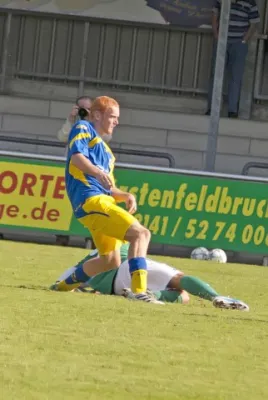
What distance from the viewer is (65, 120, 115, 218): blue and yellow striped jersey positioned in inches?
419

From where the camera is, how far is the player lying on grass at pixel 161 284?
1059cm

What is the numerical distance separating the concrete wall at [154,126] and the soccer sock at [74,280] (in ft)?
35.7

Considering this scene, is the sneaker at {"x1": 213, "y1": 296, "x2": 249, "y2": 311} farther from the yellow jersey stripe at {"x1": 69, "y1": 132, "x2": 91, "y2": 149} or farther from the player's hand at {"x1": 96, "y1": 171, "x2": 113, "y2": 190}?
the yellow jersey stripe at {"x1": 69, "y1": 132, "x2": 91, "y2": 149}

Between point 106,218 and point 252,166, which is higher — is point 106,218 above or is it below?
above

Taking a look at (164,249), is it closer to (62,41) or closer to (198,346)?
(62,41)

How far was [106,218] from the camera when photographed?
10.6 meters

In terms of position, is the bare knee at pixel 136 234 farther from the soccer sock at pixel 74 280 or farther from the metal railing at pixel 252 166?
the metal railing at pixel 252 166

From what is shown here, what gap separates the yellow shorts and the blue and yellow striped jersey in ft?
0.19

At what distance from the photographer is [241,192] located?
18781 mm

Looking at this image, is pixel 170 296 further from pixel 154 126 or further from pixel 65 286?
pixel 154 126

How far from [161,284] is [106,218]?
0.72m

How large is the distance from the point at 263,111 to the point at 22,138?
164 inches

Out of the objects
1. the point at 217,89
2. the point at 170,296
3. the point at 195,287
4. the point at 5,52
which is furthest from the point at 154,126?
the point at 195,287

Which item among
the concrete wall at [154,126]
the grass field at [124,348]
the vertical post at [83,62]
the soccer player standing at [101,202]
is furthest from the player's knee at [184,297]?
the vertical post at [83,62]
